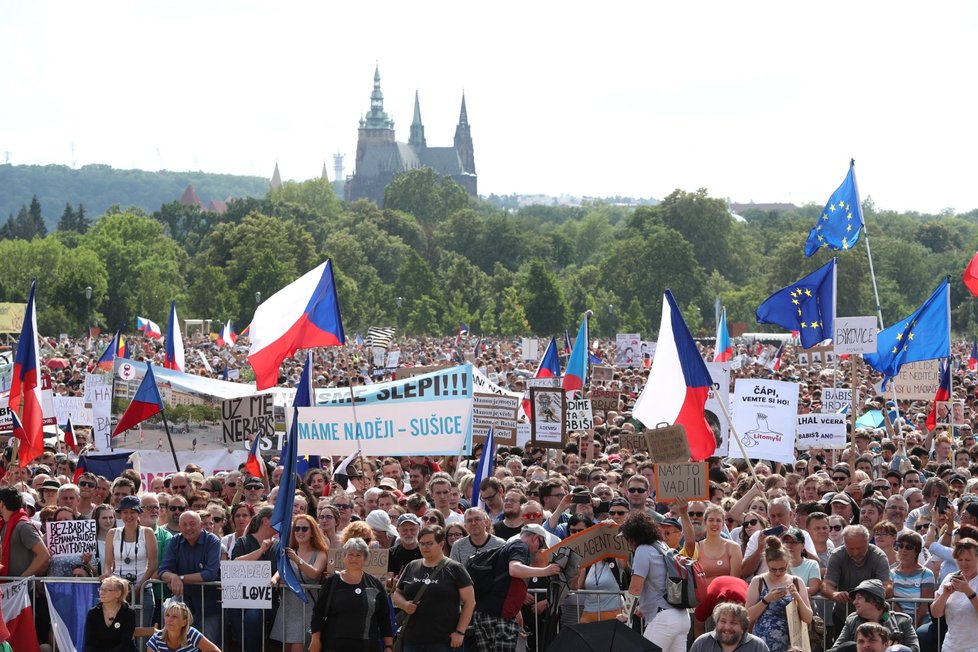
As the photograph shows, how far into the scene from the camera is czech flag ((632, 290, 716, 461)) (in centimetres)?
1335

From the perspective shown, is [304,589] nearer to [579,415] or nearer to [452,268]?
[579,415]

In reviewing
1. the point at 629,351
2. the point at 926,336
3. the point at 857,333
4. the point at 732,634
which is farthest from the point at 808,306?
the point at 629,351

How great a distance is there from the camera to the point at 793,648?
27.9 feet

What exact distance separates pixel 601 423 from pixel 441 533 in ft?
40.7

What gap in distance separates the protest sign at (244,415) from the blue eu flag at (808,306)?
19.1 ft

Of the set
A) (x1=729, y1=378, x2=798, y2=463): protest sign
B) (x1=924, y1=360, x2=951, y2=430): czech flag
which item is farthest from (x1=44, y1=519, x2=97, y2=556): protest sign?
(x1=924, y1=360, x2=951, y2=430): czech flag

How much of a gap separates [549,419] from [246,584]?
6.91m

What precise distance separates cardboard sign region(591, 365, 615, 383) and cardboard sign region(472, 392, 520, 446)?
37.2 ft

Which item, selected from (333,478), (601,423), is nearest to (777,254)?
(601,423)

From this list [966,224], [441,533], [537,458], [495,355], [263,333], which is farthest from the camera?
[966,224]

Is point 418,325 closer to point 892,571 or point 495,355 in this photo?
point 495,355

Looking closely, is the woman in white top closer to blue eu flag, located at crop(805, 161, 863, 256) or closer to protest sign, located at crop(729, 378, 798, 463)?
protest sign, located at crop(729, 378, 798, 463)

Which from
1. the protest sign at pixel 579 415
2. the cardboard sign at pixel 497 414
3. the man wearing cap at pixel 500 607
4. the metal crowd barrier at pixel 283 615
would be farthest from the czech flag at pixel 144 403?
the man wearing cap at pixel 500 607

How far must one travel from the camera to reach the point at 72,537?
1081cm
